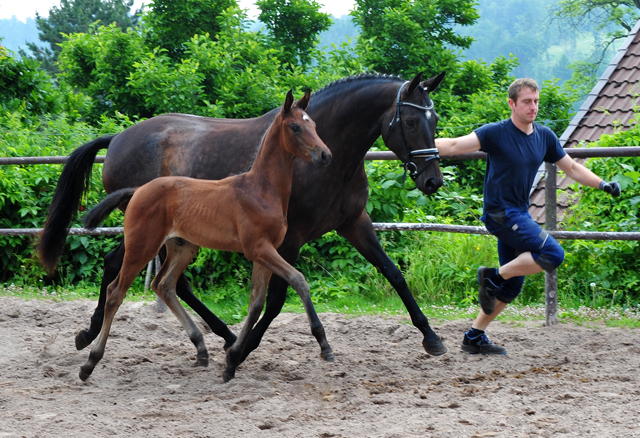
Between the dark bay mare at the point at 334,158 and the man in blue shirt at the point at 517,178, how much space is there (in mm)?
331

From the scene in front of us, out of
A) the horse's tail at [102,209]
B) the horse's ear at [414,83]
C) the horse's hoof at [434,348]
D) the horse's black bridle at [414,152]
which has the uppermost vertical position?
the horse's ear at [414,83]

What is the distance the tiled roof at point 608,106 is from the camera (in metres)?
7.66

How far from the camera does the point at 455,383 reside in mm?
3637

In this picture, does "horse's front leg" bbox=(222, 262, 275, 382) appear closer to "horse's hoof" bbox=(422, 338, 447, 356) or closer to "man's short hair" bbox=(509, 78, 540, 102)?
"horse's hoof" bbox=(422, 338, 447, 356)

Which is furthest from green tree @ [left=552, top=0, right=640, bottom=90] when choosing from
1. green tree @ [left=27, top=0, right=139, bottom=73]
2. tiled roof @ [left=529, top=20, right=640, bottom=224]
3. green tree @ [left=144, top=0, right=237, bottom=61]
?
green tree @ [left=27, top=0, right=139, bottom=73]

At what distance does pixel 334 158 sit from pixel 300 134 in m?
0.50

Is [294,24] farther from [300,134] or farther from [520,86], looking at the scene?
[300,134]

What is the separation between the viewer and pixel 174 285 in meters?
4.39

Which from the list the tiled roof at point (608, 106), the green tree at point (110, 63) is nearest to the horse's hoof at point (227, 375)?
the tiled roof at point (608, 106)

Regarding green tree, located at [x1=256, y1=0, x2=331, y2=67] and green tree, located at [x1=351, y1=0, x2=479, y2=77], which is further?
green tree, located at [x1=256, y1=0, x2=331, y2=67]

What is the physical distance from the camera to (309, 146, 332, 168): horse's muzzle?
3.49 metres

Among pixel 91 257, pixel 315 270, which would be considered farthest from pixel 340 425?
pixel 91 257

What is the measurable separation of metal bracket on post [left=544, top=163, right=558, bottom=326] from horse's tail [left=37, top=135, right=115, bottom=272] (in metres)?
3.46

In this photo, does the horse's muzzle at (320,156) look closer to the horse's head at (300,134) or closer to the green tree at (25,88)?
the horse's head at (300,134)
